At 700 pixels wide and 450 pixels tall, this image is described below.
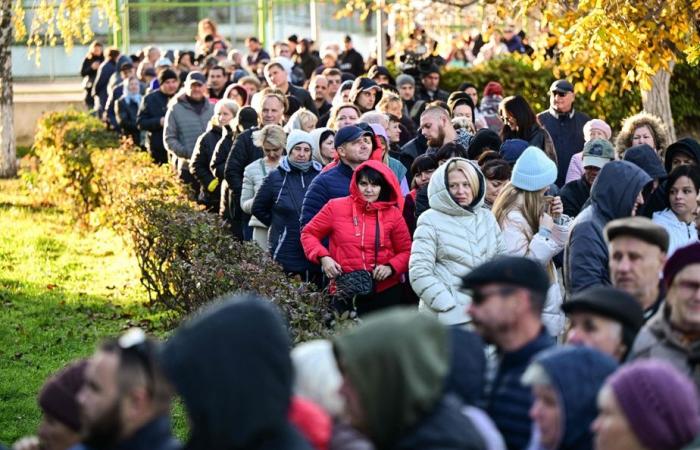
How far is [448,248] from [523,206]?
75 centimetres

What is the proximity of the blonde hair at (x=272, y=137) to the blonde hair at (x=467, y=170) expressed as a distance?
3.67 m

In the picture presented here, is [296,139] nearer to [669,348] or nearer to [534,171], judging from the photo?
[534,171]

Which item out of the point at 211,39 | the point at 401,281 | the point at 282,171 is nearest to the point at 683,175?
the point at 401,281

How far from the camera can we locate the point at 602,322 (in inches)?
231

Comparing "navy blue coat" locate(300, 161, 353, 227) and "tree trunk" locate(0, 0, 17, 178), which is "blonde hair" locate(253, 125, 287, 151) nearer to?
"navy blue coat" locate(300, 161, 353, 227)

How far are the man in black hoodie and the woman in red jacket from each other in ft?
18.3

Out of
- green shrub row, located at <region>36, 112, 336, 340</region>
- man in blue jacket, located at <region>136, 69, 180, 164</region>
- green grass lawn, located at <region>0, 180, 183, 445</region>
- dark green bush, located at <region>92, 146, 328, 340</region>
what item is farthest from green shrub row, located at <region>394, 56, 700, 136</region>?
dark green bush, located at <region>92, 146, 328, 340</region>

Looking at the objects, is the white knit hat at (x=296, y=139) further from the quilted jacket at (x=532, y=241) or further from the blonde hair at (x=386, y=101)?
the quilted jacket at (x=532, y=241)

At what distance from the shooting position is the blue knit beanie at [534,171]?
32.9 ft

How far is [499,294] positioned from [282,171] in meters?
6.82

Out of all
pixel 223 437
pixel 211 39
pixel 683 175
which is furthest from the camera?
pixel 211 39

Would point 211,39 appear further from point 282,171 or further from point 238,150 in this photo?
point 282,171

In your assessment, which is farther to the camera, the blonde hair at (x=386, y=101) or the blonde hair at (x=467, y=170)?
the blonde hair at (x=386, y=101)

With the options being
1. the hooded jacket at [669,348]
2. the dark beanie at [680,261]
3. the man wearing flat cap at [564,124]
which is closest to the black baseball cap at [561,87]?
the man wearing flat cap at [564,124]
